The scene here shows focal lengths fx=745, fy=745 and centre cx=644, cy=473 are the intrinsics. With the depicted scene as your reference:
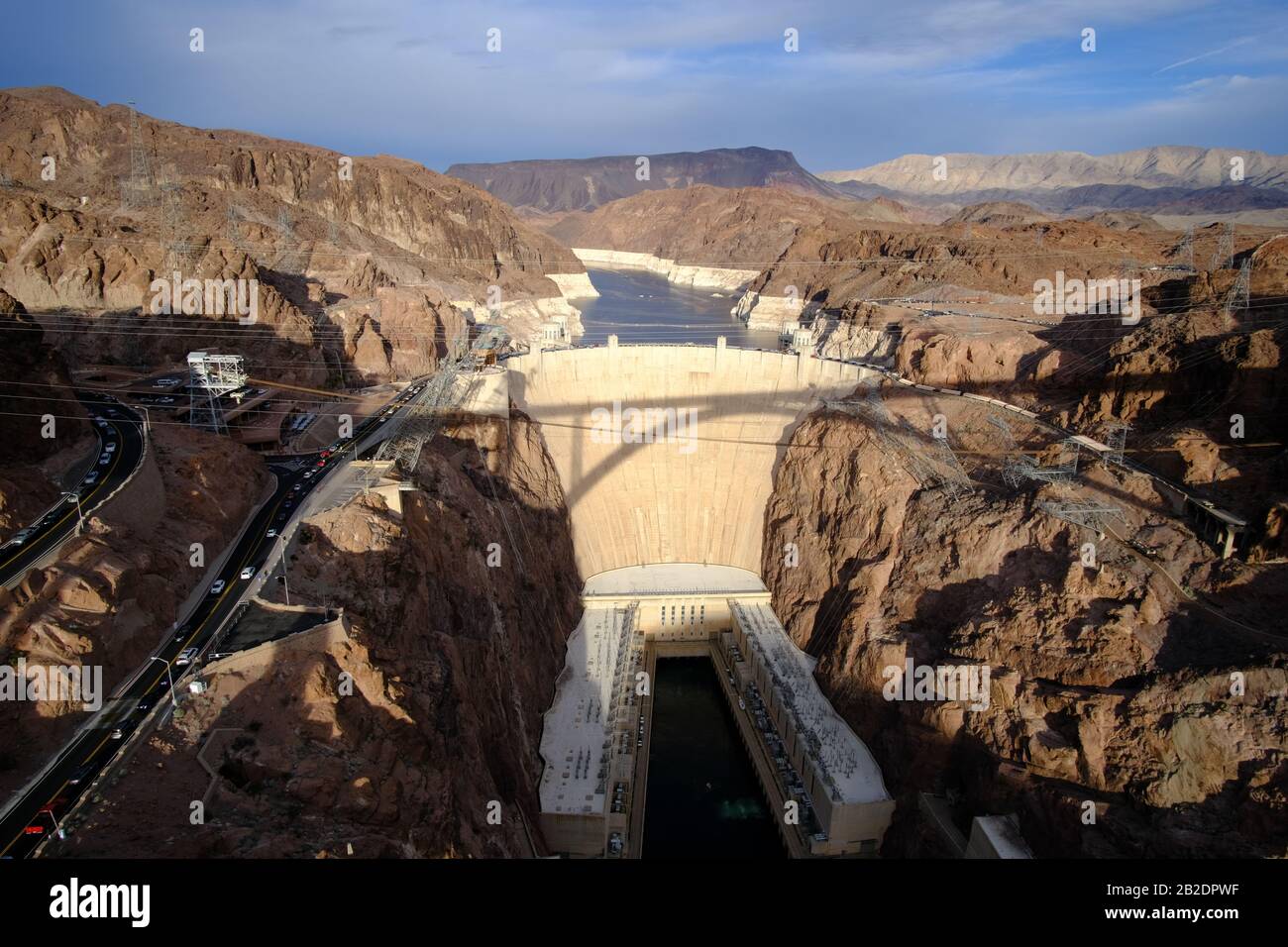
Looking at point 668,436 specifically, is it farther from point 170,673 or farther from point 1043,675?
point 170,673

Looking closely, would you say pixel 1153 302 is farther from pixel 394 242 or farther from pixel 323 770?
pixel 394 242

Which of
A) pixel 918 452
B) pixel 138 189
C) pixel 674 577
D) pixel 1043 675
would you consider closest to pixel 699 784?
pixel 674 577

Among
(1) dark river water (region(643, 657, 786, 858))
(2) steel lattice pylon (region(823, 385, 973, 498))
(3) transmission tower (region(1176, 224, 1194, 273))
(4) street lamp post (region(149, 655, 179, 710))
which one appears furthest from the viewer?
(3) transmission tower (region(1176, 224, 1194, 273))

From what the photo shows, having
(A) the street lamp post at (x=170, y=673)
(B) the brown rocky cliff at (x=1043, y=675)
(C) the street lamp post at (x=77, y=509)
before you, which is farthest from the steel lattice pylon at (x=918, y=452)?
(C) the street lamp post at (x=77, y=509)

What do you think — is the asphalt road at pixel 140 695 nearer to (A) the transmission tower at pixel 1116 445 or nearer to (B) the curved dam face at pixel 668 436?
(B) the curved dam face at pixel 668 436

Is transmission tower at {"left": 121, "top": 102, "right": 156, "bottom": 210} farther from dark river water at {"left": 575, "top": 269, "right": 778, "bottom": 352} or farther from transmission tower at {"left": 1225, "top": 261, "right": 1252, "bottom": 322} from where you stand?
transmission tower at {"left": 1225, "top": 261, "right": 1252, "bottom": 322}

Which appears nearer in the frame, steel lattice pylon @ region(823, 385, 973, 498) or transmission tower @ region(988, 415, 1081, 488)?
transmission tower @ region(988, 415, 1081, 488)

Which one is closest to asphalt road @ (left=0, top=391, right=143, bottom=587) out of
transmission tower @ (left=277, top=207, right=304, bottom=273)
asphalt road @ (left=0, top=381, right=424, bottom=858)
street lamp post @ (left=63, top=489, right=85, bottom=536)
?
street lamp post @ (left=63, top=489, right=85, bottom=536)
